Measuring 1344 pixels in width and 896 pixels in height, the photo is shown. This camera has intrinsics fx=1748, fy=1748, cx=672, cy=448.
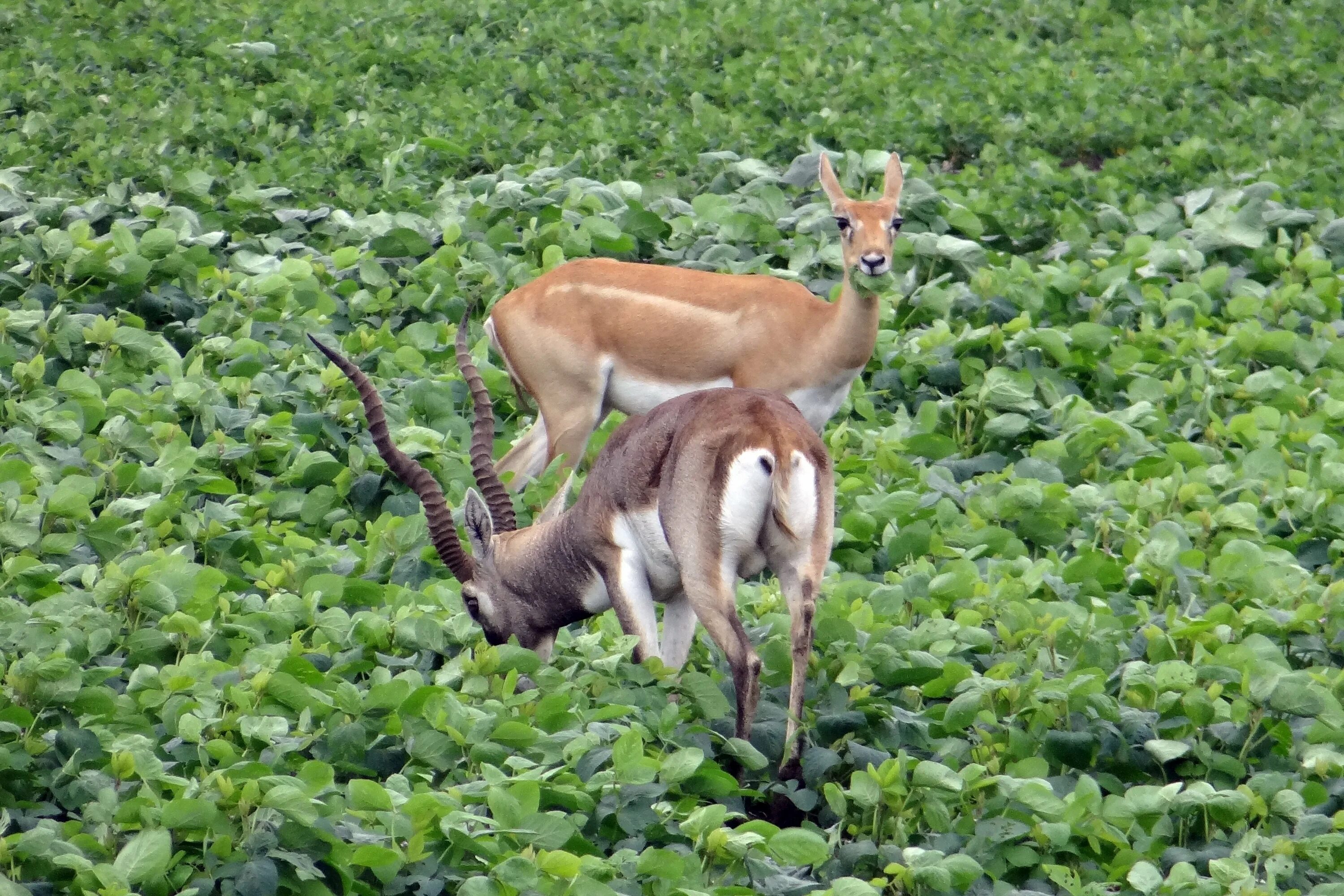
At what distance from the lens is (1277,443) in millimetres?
7648

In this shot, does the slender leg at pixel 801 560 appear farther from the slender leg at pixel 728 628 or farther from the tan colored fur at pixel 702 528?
the slender leg at pixel 728 628

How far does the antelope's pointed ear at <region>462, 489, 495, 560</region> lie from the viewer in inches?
237

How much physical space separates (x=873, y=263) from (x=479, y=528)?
6.30 feet

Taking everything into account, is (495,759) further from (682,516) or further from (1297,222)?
(1297,222)

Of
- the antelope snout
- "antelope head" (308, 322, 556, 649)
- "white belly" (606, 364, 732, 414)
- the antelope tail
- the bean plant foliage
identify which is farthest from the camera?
"white belly" (606, 364, 732, 414)

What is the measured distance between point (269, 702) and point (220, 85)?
8188 mm

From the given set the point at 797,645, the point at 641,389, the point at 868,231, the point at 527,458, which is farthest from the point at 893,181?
the point at 797,645

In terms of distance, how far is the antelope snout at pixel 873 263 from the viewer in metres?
6.82

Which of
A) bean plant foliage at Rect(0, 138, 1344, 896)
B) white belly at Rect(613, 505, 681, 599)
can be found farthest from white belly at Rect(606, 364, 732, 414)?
white belly at Rect(613, 505, 681, 599)

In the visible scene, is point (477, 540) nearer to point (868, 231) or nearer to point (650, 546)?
point (650, 546)

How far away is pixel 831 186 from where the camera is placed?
7.44 m

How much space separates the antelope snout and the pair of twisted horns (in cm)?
159

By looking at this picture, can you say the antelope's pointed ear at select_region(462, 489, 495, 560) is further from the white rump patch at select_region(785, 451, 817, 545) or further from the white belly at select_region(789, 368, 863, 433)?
the white belly at select_region(789, 368, 863, 433)

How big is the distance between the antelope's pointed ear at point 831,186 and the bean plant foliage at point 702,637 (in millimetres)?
1104
